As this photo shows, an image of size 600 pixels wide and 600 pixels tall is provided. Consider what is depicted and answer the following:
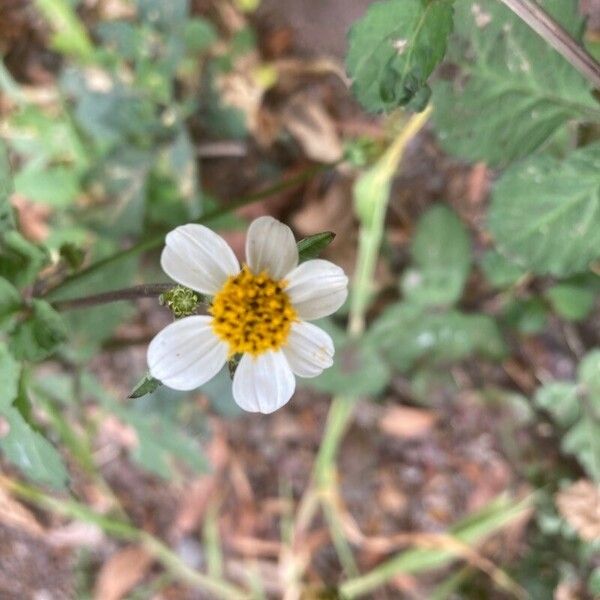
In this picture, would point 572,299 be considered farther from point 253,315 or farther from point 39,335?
point 39,335

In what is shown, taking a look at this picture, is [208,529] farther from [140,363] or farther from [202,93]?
[202,93]

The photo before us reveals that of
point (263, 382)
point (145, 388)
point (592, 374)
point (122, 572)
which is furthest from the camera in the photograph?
point (122, 572)

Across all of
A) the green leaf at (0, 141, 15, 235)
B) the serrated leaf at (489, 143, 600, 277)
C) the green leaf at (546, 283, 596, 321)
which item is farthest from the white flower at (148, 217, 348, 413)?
the green leaf at (546, 283, 596, 321)

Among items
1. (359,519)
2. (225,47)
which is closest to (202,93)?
(225,47)

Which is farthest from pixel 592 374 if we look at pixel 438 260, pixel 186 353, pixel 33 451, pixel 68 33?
pixel 68 33

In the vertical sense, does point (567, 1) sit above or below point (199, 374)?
above

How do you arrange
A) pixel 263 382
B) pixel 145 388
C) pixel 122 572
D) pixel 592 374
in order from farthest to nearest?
pixel 122 572, pixel 592 374, pixel 263 382, pixel 145 388

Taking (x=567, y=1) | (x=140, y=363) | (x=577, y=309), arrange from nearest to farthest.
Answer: (x=567, y=1), (x=577, y=309), (x=140, y=363)
